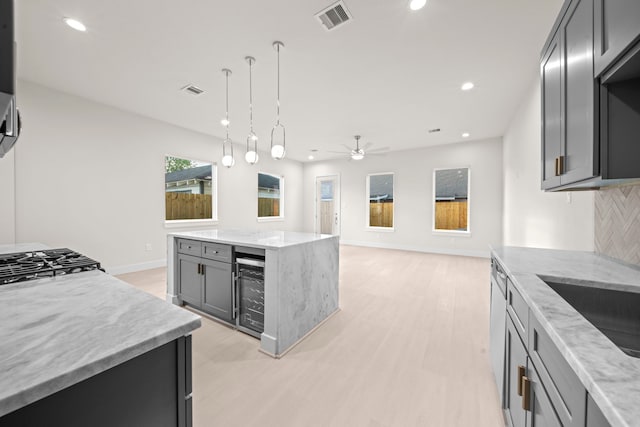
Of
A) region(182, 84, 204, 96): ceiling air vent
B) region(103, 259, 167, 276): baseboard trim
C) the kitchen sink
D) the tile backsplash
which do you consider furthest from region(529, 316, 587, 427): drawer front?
region(103, 259, 167, 276): baseboard trim

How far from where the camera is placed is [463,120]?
187 inches

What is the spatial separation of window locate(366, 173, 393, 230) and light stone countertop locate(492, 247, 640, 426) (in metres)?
5.66

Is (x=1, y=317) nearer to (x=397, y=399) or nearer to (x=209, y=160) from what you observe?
(x=397, y=399)

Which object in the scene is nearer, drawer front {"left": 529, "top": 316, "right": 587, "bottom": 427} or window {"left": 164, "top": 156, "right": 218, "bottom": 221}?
drawer front {"left": 529, "top": 316, "right": 587, "bottom": 427}

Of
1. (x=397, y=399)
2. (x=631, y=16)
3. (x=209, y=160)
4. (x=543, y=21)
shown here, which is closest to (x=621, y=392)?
(x=631, y=16)

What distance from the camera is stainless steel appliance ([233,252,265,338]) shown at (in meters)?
2.24

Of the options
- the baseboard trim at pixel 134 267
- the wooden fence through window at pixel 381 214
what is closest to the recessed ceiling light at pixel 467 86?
the wooden fence through window at pixel 381 214

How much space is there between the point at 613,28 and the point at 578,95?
12.6 inches

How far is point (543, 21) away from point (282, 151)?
2.70 meters

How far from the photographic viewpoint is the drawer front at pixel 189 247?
8.70ft

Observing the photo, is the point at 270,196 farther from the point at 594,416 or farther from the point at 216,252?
the point at 594,416

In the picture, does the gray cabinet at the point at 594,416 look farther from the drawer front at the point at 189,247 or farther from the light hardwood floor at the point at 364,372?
the drawer front at the point at 189,247

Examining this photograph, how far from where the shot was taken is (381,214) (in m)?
7.42

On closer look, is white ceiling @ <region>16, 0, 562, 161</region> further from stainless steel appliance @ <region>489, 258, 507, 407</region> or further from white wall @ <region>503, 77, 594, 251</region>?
stainless steel appliance @ <region>489, 258, 507, 407</region>
